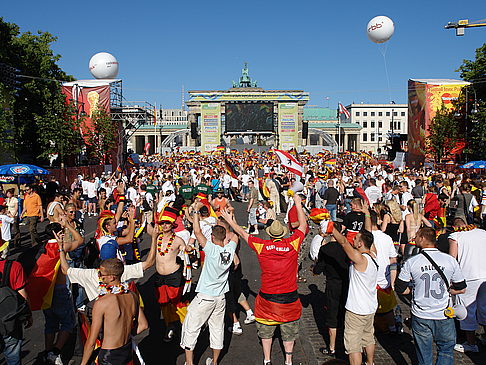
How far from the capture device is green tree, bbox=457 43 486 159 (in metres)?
32.1

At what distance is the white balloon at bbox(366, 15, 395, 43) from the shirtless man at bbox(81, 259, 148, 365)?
877 inches

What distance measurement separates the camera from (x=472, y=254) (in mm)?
5199

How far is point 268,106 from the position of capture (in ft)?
215

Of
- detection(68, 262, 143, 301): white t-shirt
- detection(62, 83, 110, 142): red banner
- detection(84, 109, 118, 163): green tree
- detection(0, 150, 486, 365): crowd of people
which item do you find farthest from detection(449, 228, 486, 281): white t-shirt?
detection(62, 83, 110, 142): red banner

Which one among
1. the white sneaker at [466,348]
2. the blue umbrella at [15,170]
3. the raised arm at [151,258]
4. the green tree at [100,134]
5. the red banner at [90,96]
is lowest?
the white sneaker at [466,348]

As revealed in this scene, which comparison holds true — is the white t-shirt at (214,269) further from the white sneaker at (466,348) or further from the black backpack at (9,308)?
the white sneaker at (466,348)

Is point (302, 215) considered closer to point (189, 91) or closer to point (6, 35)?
point (6, 35)

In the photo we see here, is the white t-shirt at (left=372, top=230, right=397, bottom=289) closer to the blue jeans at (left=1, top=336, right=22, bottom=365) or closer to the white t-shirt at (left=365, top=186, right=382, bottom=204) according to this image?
the blue jeans at (left=1, top=336, right=22, bottom=365)

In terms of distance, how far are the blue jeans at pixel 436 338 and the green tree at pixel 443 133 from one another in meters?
34.2

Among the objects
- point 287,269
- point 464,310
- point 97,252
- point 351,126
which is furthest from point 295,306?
point 351,126

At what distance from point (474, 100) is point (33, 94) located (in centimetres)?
3455

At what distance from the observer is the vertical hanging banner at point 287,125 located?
214 feet

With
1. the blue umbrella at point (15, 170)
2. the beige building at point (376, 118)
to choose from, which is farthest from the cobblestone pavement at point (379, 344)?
the beige building at point (376, 118)

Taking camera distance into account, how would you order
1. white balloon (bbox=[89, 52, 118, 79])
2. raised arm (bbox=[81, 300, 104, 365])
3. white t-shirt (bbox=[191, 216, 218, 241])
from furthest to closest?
white balloon (bbox=[89, 52, 118, 79]), white t-shirt (bbox=[191, 216, 218, 241]), raised arm (bbox=[81, 300, 104, 365])
